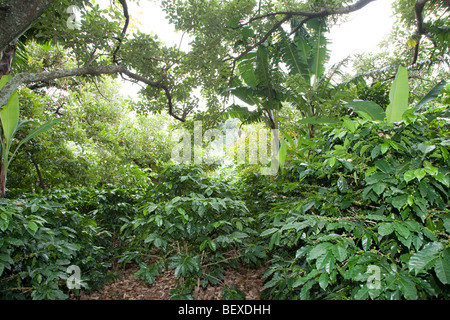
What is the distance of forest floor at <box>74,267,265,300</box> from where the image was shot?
7.11ft

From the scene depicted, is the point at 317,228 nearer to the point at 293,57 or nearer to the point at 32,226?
the point at 32,226

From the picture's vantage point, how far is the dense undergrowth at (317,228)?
107 cm

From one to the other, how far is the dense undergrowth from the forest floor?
0.11 metres

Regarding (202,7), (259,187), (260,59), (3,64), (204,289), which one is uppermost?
(202,7)

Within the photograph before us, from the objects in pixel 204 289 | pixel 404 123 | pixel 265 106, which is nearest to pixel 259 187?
pixel 204 289

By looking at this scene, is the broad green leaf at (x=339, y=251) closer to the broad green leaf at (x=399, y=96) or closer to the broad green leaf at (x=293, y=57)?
the broad green leaf at (x=399, y=96)

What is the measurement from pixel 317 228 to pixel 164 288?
1.68m

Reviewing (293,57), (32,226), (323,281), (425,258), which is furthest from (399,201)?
(293,57)

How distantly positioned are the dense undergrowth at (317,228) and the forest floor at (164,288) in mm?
110

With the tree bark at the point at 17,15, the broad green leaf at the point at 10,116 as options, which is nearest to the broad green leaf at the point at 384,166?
the tree bark at the point at 17,15

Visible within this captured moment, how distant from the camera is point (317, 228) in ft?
4.25
